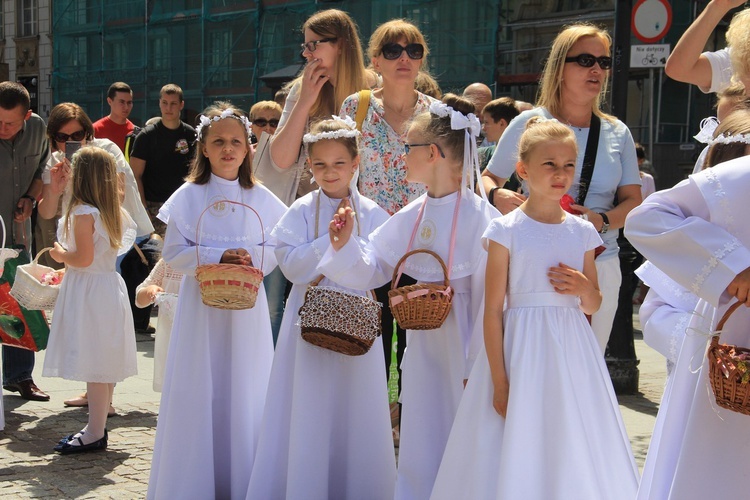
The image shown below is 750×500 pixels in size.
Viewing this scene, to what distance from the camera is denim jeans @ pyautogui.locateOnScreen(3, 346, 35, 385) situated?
7.83 meters

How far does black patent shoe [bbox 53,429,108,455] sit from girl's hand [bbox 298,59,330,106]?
243cm

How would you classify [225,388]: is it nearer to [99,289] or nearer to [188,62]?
[99,289]

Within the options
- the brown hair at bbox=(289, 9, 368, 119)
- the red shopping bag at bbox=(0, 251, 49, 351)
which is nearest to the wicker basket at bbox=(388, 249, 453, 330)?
the brown hair at bbox=(289, 9, 368, 119)

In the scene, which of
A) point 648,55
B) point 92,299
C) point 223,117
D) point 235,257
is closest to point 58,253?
point 92,299

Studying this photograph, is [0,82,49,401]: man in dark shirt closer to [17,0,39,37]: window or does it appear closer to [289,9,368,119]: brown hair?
[289,9,368,119]: brown hair

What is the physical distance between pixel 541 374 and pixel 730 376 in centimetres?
134

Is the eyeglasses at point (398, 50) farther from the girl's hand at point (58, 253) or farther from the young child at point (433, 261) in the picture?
the girl's hand at point (58, 253)

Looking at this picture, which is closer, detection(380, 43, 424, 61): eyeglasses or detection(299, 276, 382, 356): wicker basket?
detection(299, 276, 382, 356): wicker basket

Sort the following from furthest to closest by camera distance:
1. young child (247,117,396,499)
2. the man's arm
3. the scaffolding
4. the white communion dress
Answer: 1. the scaffolding
2. the man's arm
3. young child (247,117,396,499)
4. the white communion dress

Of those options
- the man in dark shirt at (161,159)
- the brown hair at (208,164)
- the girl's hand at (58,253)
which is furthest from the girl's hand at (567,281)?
the man in dark shirt at (161,159)

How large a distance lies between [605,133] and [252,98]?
23144 millimetres

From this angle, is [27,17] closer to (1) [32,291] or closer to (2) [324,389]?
(1) [32,291]

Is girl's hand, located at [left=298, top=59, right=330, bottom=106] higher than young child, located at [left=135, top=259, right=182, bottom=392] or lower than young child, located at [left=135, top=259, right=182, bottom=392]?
higher

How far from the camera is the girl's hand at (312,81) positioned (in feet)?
18.9
